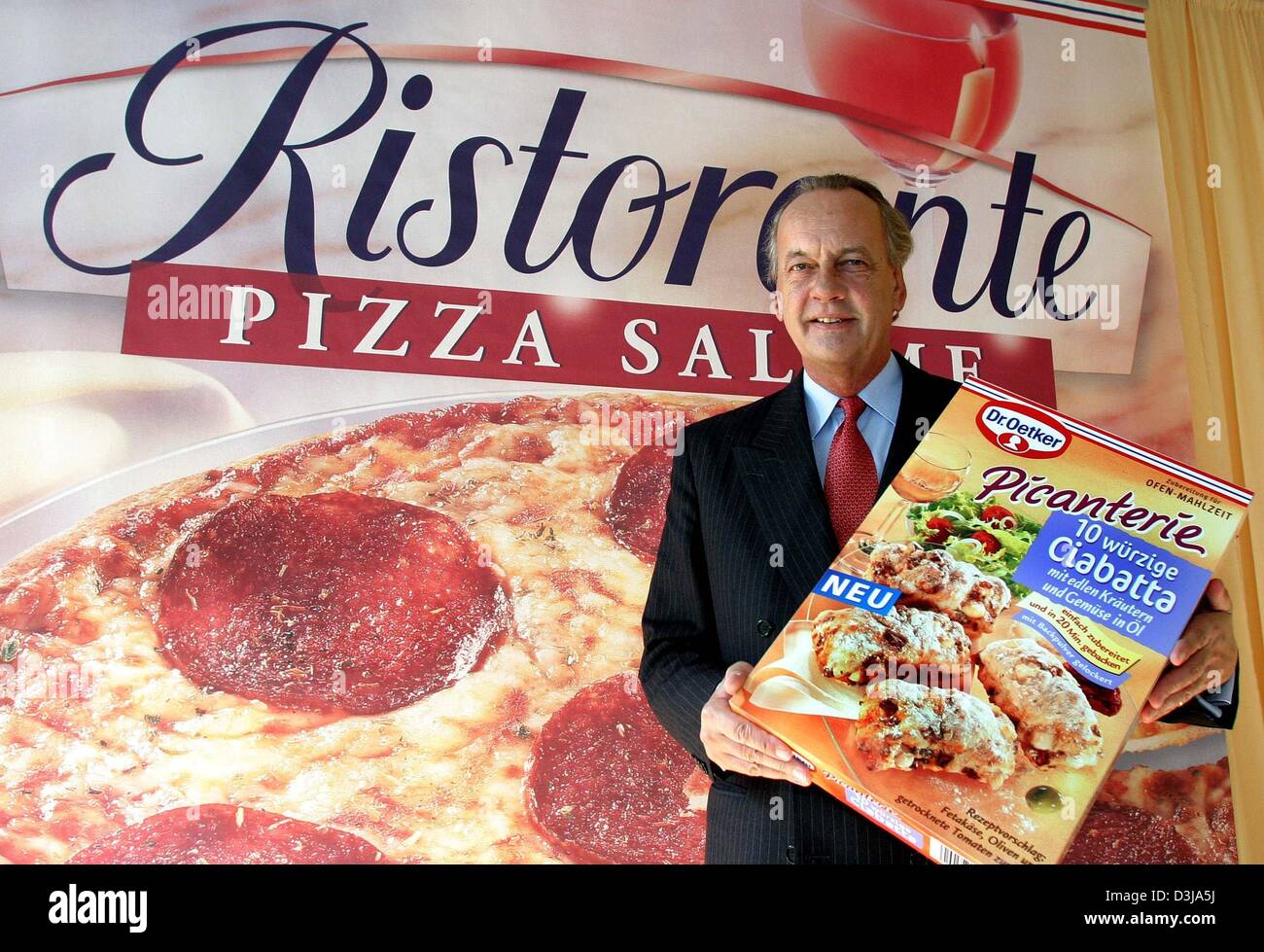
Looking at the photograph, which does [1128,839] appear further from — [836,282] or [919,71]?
[919,71]

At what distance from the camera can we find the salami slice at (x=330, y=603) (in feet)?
7.79

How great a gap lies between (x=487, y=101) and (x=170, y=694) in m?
1.56

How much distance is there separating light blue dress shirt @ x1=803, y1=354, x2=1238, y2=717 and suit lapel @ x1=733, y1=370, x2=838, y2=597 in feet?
0.09

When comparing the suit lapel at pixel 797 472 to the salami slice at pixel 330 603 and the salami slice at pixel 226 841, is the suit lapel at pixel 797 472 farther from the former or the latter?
the salami slice at pixel 226 841

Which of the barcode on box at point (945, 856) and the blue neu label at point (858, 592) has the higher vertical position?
the blue neu label at point (858, 592)

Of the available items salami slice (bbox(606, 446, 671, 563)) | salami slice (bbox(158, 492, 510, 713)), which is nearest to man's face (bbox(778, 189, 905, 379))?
salami slice (bbox(606, 446, 671, 563))

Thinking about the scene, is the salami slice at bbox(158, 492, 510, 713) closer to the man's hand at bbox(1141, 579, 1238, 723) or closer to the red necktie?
the red necktie

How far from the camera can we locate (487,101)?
272 cm

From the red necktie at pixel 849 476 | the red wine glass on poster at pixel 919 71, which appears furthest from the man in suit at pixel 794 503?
the red wine glass on poster at pixel 919 71

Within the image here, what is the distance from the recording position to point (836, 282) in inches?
68.0

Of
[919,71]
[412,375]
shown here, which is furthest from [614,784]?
[919,71]

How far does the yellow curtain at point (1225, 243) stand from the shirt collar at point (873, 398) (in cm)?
159

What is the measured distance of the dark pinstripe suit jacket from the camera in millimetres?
1530

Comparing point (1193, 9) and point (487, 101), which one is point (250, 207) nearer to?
point (487, 101)
